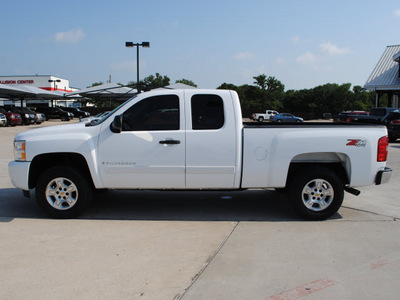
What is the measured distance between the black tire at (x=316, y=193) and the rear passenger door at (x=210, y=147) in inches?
37.8

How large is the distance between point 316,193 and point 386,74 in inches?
1232

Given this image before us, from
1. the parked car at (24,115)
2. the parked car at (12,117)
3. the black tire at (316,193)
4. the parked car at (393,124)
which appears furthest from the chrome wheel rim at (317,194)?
the parked car at (24,115)

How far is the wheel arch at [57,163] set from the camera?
18.8ft

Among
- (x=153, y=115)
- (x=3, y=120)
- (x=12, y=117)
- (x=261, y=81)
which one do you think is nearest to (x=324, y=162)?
(x=153, y=115)

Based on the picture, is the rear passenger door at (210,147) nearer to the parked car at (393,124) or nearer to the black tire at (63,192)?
the black tire at (63,192)

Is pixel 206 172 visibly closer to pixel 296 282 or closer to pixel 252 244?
pixel 252 244

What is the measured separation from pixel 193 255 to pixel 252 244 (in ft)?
2.58

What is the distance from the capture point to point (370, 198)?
716cm

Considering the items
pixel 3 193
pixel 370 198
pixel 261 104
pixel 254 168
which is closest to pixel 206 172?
pixel 254 168

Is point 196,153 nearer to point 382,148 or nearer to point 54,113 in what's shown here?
point 382,148

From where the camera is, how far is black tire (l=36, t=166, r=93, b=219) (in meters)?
5.58

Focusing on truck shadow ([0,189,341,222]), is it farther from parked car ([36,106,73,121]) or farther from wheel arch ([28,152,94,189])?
parked car ([36,106,73,121])

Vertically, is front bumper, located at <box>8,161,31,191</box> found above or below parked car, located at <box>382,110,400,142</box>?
below

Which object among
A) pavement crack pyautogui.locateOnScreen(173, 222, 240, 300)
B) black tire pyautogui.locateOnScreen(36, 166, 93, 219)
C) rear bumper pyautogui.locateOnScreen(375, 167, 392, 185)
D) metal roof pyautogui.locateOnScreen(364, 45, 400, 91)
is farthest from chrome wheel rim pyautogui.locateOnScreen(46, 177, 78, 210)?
metal roof pyautogui.locateOnScreen(364, 45, 400, 91)
